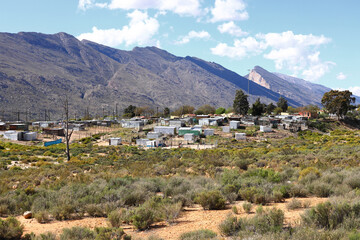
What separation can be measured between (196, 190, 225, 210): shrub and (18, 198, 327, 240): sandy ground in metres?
0.21

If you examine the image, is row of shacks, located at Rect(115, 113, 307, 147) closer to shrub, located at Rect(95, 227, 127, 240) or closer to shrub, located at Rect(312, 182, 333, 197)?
shrub, located at Rect(312, 182, 333, 197)

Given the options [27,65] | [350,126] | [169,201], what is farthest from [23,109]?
[169,201]

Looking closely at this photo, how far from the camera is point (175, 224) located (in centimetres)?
765

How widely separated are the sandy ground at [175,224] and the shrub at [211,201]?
212 millimetres

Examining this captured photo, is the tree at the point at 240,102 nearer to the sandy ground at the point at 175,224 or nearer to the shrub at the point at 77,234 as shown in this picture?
the sandy ground at the point at 175,224

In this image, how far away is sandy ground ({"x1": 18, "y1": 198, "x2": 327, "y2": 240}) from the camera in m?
7.03

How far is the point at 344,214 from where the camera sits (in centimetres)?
638

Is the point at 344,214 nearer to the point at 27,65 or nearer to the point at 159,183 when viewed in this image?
the point at 159,183

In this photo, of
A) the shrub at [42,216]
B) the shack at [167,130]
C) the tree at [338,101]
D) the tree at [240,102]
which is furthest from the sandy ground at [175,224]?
the tree at [338,101]

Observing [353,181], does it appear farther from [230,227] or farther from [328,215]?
[230,227]

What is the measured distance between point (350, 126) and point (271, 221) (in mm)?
85657

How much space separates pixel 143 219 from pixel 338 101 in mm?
87075

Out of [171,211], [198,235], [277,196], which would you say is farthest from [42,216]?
[277,196]

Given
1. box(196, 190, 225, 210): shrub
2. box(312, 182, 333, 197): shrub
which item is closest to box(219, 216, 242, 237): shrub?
box(196, 190, 225, 210): shrub
